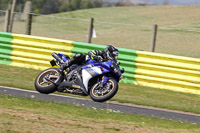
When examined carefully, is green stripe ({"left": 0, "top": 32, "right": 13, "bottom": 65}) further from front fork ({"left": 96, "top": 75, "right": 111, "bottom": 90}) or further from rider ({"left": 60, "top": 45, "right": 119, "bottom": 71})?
Result: front fork ({"left": 96, "top": 75, "right": 111, "bottom": 90})

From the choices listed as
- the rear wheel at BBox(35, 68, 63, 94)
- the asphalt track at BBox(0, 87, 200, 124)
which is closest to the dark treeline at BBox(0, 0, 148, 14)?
the asphalt track at BBox(0, 87, 200, 124)

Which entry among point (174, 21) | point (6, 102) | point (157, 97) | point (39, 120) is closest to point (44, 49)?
point (157, 97)

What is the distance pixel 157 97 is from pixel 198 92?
5.47 feet

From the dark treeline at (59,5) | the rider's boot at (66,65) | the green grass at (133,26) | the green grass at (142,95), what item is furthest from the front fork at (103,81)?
the dark treeline at (59,5)

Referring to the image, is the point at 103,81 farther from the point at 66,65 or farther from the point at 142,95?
the point at 142,95

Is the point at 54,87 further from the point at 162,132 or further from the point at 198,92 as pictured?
the point at 198,92

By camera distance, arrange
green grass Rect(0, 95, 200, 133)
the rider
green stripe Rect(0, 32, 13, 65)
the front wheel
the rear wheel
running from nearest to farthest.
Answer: green grass Rect(0, 95, 200, 133), the front wheel, the rider, the rear wheel, green stripe Rect(0, 32, 13, 65)

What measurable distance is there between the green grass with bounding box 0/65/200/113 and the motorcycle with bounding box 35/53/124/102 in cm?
155

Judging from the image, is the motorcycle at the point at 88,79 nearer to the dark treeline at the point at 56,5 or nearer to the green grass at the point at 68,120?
the green grass at the point at 68,120

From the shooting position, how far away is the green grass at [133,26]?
15.9 m

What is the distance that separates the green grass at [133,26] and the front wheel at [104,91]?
233 inches

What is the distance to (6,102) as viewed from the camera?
308 inches

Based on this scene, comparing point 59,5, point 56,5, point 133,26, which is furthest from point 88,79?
point 59,5

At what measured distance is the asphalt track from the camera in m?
8.45
